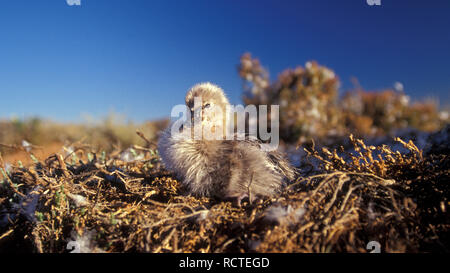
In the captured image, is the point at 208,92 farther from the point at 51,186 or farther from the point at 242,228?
the point at 51,186

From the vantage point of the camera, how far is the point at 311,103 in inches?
283

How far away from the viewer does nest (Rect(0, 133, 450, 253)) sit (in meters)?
1.12

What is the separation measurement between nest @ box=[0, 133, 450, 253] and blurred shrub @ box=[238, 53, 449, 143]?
5.34 metres

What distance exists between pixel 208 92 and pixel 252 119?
4.78 meters

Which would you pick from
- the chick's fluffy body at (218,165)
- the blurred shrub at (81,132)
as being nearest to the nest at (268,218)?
the chick's fluffy body at (218,165)

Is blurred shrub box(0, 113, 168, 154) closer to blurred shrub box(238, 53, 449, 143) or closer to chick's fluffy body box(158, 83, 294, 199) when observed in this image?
blurred shrub box(238, 53, 449, 143)

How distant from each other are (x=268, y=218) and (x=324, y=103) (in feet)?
22.6

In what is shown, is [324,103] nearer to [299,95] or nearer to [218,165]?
[299,95]

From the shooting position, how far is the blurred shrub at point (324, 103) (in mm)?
6992

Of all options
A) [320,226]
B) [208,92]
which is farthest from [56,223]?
[320,226]

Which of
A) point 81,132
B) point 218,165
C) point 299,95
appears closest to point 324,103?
point 299,95

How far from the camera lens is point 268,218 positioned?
4.00 feet
